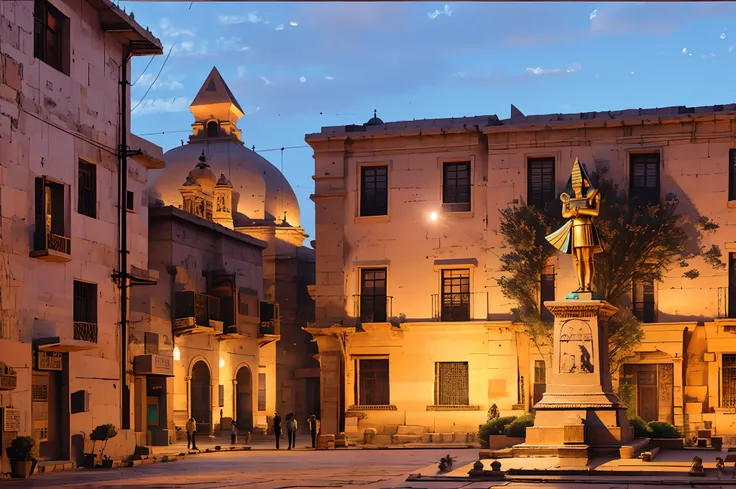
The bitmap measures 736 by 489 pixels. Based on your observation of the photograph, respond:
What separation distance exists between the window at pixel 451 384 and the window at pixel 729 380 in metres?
8.91

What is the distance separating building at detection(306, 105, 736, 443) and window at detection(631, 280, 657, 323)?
42 millimetres

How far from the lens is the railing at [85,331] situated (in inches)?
1227

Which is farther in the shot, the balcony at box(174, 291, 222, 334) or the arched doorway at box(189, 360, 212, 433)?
the arched doorway at box(189, 360, 212, 433)

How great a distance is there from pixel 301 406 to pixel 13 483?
43.2 m

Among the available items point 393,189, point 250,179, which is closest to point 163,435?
point 393,189

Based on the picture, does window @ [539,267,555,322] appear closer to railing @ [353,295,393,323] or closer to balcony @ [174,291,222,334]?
railing @ [353,295,393,323]

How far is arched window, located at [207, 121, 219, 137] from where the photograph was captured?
85.4 meters

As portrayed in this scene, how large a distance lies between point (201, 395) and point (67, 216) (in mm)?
20632

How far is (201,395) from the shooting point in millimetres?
50156

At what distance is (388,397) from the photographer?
4444 cm

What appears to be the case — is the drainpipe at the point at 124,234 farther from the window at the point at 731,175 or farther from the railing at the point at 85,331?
the window at the point at 731,175

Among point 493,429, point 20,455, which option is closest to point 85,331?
point 20,455

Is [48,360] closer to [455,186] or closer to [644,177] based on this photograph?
[455,186]

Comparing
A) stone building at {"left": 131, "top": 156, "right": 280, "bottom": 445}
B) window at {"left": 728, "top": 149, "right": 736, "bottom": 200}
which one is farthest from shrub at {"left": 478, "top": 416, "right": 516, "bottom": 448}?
window at {"left": 728, "top": 149, "right": 736, "bottom": 200}
